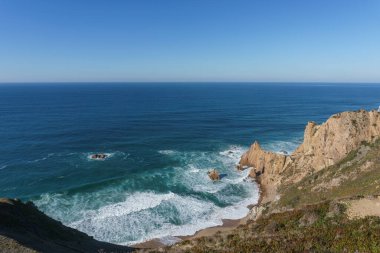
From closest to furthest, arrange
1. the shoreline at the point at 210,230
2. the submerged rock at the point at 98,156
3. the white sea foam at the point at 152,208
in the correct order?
the shoreline at the point at 210,230, the white sea foam at the point at 152,208, the submerged rock at the point at 98,156

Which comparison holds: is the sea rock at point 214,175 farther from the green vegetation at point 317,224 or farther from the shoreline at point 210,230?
the green vegetation at point 317,224

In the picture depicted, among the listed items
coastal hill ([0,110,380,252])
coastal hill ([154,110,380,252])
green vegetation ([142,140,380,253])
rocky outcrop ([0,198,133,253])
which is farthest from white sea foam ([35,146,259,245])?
rocky outcrop ([0,198,133,253])

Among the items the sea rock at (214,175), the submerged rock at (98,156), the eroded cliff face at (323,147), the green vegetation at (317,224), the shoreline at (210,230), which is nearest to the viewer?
the green vegetation at (317,224)

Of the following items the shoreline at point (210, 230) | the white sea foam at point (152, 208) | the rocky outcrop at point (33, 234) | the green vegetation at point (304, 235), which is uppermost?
the green vegetation at point (304, 235)

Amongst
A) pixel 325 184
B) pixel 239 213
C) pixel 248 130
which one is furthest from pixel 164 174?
pixel 248 130

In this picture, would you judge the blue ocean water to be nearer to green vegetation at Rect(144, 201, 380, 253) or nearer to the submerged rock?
the submerged rock

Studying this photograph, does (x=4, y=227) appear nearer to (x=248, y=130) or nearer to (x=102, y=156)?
(x=102, y=156)

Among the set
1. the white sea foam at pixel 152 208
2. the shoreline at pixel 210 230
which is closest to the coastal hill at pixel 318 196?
the shoreline at pixel 210 230

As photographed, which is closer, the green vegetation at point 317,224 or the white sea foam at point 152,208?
the green vegetation at point 317,224

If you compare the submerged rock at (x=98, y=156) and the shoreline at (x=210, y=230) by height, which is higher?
the submerged rock at (x=98, y=156)
